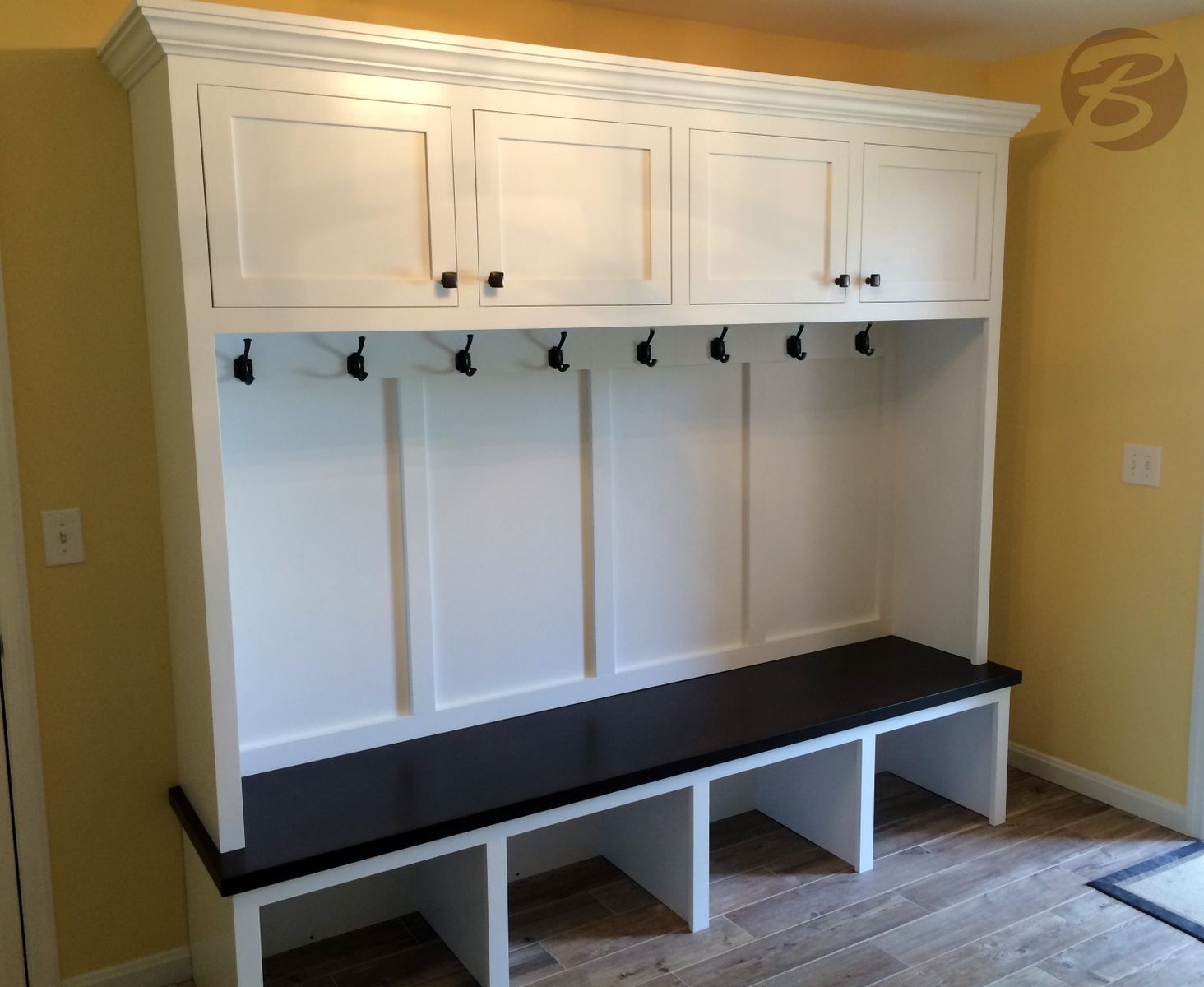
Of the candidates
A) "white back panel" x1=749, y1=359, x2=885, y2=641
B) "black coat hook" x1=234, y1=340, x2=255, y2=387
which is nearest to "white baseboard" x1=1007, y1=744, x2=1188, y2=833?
"white back panel" x1=749, y1=359, x2=885, y2=641

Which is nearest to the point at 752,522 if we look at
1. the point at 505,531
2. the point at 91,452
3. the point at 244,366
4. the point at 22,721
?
the point at 505,531

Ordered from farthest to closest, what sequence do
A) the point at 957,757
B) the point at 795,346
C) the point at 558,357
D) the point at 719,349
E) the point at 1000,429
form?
1. the point at 1000,429
2. the point at 957,757
3. the point at 795,346
4. the point at 719,349
5. the point at 558,357

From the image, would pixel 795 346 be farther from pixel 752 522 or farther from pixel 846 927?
pixel 846 927

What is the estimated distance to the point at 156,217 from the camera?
206 centimetres

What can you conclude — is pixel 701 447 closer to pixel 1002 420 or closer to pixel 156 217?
pixel 1002 420

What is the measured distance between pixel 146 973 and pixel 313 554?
40.3 inches

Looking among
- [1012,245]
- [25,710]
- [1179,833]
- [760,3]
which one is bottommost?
[1179,833]

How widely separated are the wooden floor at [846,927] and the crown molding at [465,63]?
1.96 meters

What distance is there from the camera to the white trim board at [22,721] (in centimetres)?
215

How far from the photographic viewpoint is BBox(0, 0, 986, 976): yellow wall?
211cm

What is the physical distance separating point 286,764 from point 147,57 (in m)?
1.49

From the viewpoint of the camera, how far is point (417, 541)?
2.53m

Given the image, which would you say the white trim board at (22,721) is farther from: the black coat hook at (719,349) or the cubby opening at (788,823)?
the black coat hook at (719,349)

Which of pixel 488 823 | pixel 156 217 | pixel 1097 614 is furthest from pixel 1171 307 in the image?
pixel 156 217
